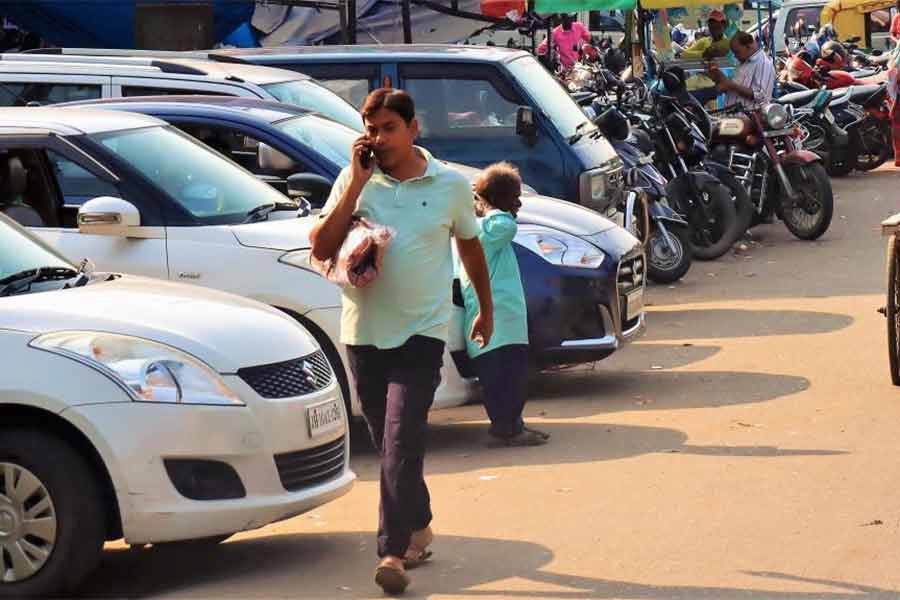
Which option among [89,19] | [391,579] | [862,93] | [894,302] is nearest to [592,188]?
[894,302]

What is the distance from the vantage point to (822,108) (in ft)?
69.3

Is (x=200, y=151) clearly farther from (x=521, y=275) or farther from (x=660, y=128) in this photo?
(x=660, y=128)

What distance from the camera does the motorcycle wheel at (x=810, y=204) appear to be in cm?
1661

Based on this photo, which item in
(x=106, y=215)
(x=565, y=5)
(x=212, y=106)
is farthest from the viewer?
(x=565, y=5)

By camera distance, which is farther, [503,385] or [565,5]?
[565,5]

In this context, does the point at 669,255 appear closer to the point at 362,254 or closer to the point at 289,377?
the point at 289,377

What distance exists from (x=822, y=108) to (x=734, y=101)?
3.12 meters

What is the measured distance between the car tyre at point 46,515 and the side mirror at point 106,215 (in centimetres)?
193

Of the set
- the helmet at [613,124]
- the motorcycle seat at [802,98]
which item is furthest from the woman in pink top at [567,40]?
the helmet at [613,124]

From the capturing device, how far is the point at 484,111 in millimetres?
13133

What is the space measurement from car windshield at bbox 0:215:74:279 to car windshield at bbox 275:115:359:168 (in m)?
2.86

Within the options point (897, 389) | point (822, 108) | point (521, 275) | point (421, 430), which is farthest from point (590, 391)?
point (822, 108)

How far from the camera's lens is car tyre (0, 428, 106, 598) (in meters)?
6.04

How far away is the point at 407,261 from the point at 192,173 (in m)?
2.98
